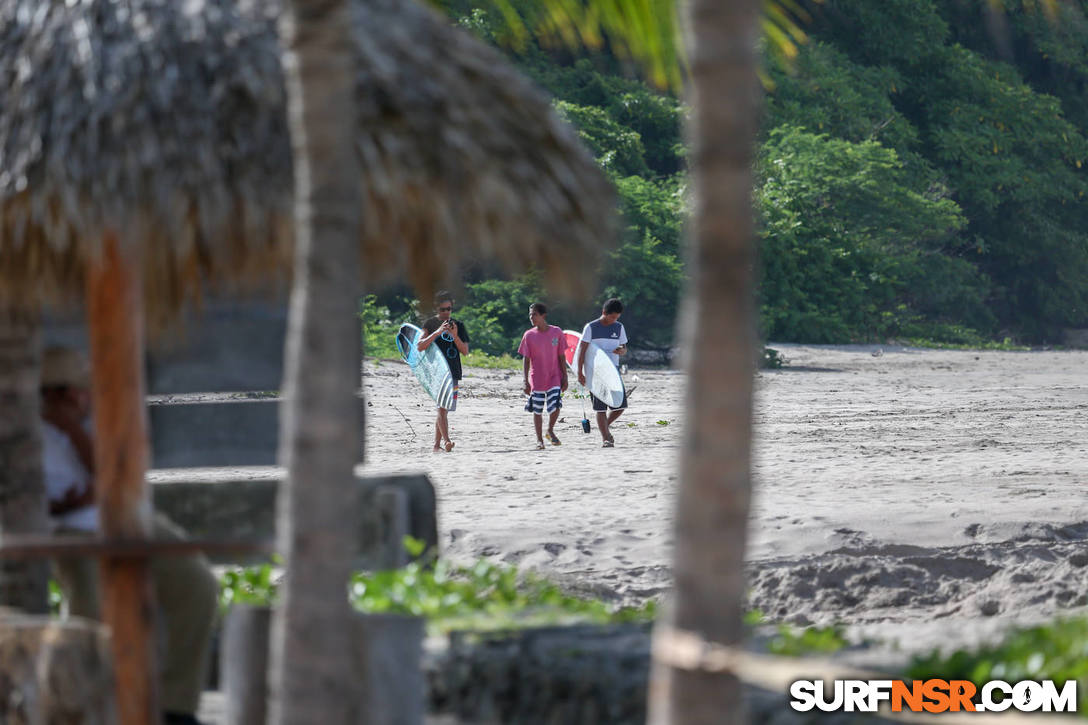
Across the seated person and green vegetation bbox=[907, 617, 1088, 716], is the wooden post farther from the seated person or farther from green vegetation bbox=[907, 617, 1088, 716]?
green vegetation bbox=[907, 617, 1088, 716]

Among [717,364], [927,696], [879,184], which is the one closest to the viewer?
[717,364]

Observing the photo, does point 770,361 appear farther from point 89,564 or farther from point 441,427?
point 89,564

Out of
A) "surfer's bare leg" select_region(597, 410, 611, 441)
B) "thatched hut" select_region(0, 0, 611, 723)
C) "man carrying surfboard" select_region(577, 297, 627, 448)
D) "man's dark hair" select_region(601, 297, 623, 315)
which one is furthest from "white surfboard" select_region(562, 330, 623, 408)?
"thatched hut" select_region(0, 0, 611, 723)

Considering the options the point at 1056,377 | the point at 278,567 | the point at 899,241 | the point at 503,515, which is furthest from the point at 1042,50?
the point at 278,567

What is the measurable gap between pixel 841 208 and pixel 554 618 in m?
32.2

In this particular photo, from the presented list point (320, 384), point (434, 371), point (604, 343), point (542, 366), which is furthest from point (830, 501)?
point (320, 384)

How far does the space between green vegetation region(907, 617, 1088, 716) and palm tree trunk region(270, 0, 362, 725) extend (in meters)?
1.52

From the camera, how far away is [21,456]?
440cm

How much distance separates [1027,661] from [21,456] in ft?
9.66

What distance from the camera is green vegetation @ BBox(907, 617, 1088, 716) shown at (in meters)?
3.56

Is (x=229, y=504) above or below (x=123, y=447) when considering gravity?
below

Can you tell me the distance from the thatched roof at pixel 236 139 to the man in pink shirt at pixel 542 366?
995 cm

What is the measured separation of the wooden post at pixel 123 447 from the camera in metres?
4.09

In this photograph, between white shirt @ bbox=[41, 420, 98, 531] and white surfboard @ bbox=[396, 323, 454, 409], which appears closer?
white shirt @ bbox=[41, 420, 98, 531]
